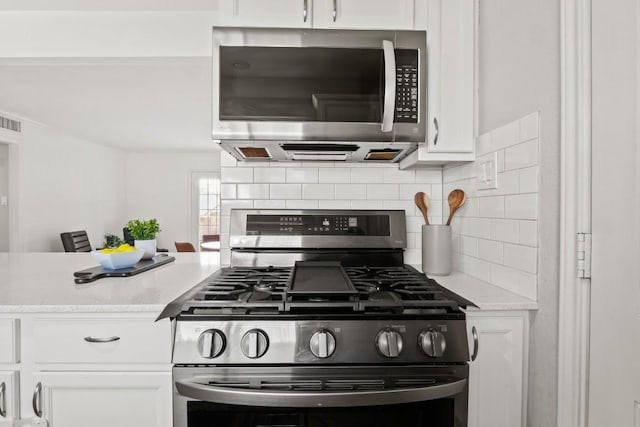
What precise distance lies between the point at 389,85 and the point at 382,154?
397 mm

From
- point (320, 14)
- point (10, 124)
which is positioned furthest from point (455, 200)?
point (10, 124)

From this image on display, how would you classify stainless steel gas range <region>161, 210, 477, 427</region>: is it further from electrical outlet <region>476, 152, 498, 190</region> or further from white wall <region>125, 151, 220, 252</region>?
white wall <region>125, 151, 220, 252</region>

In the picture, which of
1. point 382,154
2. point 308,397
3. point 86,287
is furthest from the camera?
point 382,154

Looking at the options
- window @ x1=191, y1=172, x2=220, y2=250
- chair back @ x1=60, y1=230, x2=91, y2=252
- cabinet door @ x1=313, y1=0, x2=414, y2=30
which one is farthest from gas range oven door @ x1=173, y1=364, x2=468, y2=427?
window @ x1=191, y1=172, x2=220, y2=250

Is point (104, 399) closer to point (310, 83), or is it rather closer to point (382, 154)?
point (310, 83)

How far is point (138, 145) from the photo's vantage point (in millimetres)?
8039

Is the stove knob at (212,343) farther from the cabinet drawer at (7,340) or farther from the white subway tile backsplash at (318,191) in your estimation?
the white subway tile backsplash at (318,191)

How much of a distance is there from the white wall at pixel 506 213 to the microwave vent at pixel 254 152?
86cm

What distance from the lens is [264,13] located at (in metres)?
1.57

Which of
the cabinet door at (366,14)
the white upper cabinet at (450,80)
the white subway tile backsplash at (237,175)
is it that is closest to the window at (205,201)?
the white subway tile backsplash at (237,175)

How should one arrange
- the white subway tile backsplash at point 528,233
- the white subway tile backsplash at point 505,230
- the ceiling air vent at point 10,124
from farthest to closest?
the ceiling air vent at point 10,124
the white subway tile backsplash at point 505,230
the white subway tile backsplash at point 528,233

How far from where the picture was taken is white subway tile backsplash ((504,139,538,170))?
1259 millimetres

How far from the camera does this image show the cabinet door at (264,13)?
157 centimetres

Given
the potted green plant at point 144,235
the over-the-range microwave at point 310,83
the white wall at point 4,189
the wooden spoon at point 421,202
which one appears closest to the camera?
the over-the-range microwave at point 310,83
